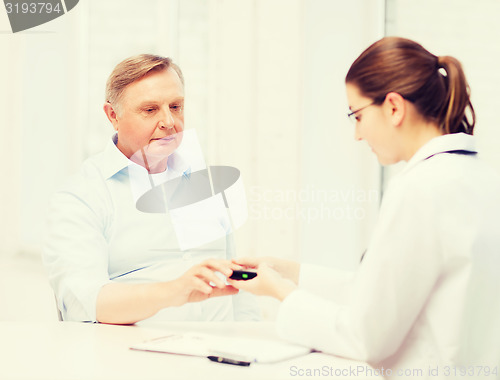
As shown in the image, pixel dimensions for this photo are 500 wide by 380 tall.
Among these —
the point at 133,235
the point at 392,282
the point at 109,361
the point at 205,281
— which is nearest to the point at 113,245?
the point at 133,235

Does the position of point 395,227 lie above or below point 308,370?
above

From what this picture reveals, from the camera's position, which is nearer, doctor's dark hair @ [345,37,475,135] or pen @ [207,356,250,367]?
pen @ [207,356,250,367]

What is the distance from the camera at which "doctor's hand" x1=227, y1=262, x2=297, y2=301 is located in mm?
1234

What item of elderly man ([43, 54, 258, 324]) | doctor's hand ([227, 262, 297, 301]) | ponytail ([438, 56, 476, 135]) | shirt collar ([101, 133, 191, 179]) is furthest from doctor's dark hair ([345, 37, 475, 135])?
shirt collar ([101, 133, 191, 179])

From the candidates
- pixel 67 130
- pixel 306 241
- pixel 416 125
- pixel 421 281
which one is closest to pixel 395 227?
pixel 421 281

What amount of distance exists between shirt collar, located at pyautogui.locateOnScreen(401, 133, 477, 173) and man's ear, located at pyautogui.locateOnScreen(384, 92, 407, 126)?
0.09 metres

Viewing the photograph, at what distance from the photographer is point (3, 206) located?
291cm

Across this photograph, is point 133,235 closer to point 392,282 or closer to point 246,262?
point 246,262

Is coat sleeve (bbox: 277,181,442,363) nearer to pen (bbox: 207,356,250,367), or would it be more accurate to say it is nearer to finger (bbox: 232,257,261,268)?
pen (bbox: 207,356,250,367)

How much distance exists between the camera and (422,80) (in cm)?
124

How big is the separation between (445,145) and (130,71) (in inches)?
39.5

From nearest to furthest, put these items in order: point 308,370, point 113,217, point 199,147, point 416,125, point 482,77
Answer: point 308,370
point 416,125
point 113,217
point 482,77
point 199,147

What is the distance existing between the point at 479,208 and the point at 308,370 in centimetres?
47

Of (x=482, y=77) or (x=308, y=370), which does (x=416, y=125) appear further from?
(x=482, y=77)
